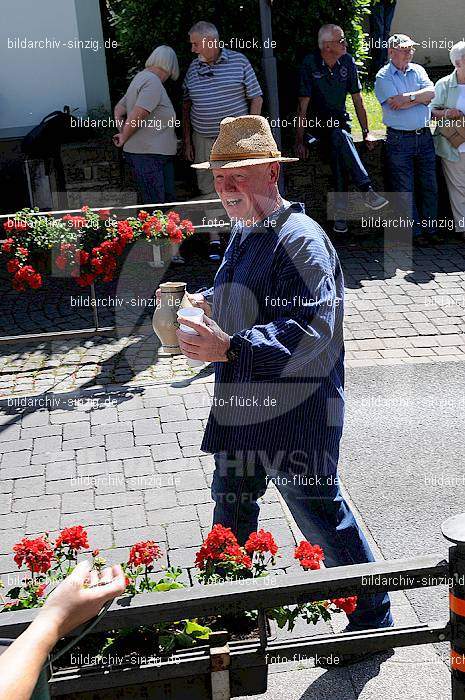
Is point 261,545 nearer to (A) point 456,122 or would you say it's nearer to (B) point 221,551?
(B) point 221,551

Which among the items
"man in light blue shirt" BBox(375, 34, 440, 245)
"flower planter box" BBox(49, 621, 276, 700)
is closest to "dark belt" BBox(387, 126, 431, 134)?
"man in light blue shirt" BBox(375, 34, 440, 245)

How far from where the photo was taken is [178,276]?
33.8ft

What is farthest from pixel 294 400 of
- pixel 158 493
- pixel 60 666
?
pixel 158 493

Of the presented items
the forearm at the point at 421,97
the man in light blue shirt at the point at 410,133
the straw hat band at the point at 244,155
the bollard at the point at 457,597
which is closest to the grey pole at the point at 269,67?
the man in light blue shirt at the point at 410,133

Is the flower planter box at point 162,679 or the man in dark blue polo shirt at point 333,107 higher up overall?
the man in dark blue polo shirt at point 333,107

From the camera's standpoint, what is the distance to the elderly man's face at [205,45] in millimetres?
10219

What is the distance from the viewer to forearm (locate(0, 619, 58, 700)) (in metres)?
1.96

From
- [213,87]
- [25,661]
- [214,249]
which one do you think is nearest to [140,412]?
[214,249]

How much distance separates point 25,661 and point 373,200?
958cm

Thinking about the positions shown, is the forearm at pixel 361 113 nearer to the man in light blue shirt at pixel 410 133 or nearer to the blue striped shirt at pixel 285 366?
the man in light blue shirt at pixel 410 133

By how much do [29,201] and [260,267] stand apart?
889cm

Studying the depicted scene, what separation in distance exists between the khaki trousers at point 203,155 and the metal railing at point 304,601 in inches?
307

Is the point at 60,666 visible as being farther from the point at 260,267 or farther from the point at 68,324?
the point at 68,324

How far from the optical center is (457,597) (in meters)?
3.27
